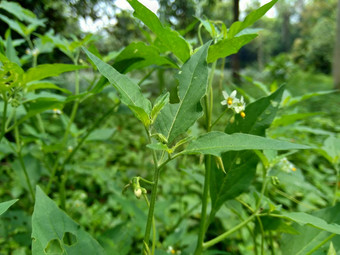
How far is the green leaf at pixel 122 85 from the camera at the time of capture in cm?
Answer: 36

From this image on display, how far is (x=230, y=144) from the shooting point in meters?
0.34

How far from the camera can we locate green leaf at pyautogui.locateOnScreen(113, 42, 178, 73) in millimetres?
503

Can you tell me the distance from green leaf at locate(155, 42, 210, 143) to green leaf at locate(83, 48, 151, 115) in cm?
3

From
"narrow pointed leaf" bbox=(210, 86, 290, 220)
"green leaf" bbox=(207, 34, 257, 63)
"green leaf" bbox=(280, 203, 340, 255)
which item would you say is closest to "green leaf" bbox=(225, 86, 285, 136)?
"narrow pointed leaf" bbox=(210, 86, 290, 220)

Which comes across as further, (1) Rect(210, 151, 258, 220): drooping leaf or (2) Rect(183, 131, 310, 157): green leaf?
(1) Rect(210, 151, 258, 220): drooping leaf

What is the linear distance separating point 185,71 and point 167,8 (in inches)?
217

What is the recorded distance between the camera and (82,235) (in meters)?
0.47

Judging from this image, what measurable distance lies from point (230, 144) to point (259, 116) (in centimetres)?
20

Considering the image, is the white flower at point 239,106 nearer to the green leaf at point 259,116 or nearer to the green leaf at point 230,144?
the green leaf at point 259,116

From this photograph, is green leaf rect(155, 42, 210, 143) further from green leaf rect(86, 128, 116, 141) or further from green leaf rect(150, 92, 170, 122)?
green leaf rect(86, 128, 116, 141)

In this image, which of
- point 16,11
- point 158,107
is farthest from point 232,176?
point 16,11

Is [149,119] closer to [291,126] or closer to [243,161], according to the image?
[243,161]

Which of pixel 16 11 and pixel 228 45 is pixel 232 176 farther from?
pixel 16 11

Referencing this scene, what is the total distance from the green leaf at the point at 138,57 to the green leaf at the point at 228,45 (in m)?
0.10
